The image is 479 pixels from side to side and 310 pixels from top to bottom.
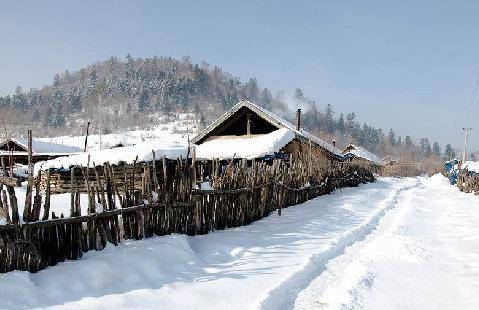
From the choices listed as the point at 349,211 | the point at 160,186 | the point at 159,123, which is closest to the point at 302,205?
the point at 349,211

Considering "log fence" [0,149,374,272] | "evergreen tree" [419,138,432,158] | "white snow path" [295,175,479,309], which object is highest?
"evergreen tree" [419,138,432,158]

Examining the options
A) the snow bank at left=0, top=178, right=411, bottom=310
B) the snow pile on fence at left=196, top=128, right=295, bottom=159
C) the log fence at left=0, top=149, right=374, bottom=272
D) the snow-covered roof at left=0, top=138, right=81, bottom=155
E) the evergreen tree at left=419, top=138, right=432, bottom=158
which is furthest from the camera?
the evergreen tree at left=419, top=138, right=432, bottom=158

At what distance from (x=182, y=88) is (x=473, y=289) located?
169251 mm

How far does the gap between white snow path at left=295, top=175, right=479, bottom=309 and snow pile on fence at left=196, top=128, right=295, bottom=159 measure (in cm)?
727

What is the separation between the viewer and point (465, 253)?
305 inches

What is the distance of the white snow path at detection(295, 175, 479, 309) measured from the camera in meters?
4.93

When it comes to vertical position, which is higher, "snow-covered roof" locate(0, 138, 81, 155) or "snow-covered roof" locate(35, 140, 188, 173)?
"snow-covered roof" locate(0, 138, 81, 155)

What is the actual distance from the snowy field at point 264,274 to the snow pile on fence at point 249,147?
7.68 metres

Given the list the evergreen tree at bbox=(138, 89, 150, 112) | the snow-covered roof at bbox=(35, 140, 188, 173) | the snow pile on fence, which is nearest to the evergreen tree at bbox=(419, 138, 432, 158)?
the evergreen tree at bbox=(138, 89, 150, 112)

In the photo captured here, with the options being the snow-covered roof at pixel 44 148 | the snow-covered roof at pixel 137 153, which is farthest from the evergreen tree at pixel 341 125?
the snow-covered roof at pixel 137 153

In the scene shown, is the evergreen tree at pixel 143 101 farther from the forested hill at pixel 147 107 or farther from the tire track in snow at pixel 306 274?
the tire track in snow at pixel 306 274

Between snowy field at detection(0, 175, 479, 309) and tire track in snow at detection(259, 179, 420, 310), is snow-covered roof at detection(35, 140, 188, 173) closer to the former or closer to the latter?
snowy field at detection(0, 175, 479, 309)

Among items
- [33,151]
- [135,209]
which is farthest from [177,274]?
[33,151]

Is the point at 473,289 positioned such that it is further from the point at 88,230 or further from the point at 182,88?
the point at 182,88
